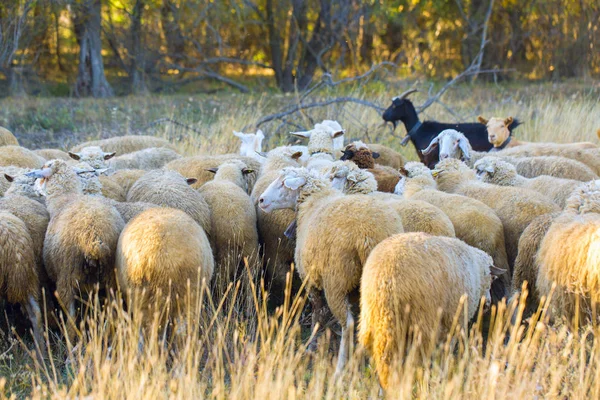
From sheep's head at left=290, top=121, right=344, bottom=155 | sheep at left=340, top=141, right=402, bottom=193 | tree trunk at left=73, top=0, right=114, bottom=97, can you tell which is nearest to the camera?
sheep at left=340, top=141, right=402, bottom=193

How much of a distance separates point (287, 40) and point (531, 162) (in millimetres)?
16483

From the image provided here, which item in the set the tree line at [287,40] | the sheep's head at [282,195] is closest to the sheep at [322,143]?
the sheep's head at [282,195]

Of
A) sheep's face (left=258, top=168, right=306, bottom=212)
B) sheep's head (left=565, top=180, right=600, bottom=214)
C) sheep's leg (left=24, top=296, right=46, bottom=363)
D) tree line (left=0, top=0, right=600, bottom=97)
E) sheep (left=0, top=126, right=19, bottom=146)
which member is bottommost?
sheep's leg (left=24, top=296, right=46, bottom=363)

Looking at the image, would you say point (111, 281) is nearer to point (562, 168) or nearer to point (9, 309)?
point (9, 309)

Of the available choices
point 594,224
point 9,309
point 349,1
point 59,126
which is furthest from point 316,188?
point 349,1

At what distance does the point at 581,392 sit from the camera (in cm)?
377

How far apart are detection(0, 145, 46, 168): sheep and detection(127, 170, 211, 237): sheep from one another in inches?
73.7

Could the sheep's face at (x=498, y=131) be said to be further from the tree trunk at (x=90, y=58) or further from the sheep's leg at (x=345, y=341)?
the tree trunk at (x=90, y=58)

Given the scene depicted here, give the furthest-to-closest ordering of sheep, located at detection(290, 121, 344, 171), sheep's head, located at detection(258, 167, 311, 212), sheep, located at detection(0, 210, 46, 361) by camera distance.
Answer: sheep, located at detection(290, 121, 344, 171)
sheep's head, located at detection(258, 167, 311, 212)
sheep, located at detection(0, 210, 46, 361)

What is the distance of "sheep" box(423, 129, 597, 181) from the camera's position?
7742mm

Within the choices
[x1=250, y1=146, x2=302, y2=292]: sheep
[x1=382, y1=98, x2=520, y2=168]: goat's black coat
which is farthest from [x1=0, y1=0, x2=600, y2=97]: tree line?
[x1=250, y1=146, x2=302, y2=292]: sheep

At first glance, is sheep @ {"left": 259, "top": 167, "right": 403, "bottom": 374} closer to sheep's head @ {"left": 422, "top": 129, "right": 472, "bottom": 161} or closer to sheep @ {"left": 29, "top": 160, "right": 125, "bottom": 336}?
sheep @ {"left": 29, "top": 160, "right": 125, "bottom": 336}

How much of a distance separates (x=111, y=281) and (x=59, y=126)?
1057 centimetres

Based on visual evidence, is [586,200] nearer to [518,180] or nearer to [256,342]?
[518,180]
